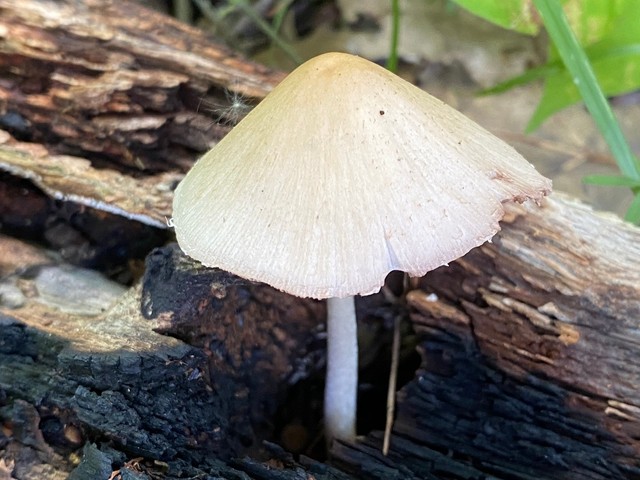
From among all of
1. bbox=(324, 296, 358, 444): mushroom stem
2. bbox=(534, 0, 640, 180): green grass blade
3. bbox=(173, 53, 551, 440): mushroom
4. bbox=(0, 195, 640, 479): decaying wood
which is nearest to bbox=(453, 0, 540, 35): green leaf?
bbox=(534, 0, 640, 180): green grass blade

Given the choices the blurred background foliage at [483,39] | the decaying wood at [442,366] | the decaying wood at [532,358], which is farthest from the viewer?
the blurred background foliage at [483,39]

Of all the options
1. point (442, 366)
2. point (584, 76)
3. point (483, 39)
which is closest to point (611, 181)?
point (584, 76)

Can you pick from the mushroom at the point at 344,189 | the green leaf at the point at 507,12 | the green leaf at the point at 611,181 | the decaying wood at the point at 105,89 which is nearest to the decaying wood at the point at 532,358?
the green leaf at the point at 611,181

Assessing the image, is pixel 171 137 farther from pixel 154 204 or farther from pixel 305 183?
pixel 305 183

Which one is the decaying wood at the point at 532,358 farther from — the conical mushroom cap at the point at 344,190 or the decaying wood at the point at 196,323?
the conical mushroom cap at the point at 344,190

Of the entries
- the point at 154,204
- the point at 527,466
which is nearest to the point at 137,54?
the point at 154,204

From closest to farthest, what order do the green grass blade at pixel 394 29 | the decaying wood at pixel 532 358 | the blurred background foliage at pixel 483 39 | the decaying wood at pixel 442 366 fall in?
the decaying wood at pixel 442 366 < the decaying wood at pixel 532 358 < the blurred background foliage at pixel 483 39 < the green grass blade at pixel 394 29

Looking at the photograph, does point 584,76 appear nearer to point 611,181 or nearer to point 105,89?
point 611,181

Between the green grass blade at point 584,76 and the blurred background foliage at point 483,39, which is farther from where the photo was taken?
the blurred background foliage at point 483,39
